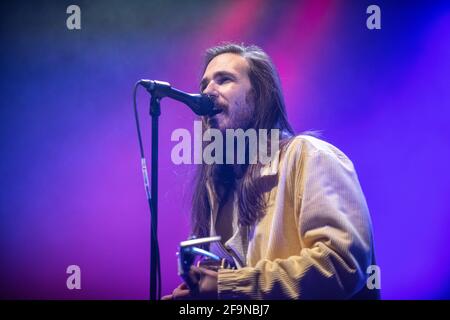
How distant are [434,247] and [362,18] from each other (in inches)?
44.6

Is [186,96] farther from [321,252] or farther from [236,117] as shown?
[321,252]

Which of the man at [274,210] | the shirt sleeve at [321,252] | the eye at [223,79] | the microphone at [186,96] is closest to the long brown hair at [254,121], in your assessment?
the man at [274,210]

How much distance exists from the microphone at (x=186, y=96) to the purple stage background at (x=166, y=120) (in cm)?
34

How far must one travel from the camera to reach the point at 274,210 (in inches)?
75.7

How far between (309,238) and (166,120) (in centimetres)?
100

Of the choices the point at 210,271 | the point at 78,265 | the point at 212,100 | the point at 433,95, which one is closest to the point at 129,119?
the point at 212,100

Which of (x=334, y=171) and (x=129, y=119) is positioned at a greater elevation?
(x=129, y=119)

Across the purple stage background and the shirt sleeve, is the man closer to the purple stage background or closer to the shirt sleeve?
the shirt sleeve

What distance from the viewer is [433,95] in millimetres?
2420

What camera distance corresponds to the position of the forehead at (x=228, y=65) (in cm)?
228

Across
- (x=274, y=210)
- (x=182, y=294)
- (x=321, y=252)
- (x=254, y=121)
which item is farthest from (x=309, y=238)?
(x=254, y=121)

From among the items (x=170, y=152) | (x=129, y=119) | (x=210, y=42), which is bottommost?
(x=170, y=152)

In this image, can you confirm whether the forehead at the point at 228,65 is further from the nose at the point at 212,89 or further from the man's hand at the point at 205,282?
the man's hand at the point at 205,282

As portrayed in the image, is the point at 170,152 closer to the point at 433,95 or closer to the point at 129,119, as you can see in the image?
the point at 129,119
